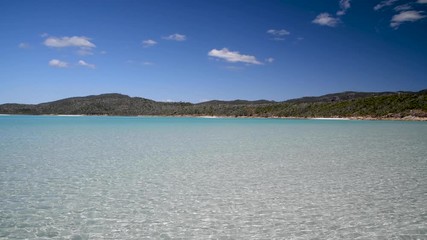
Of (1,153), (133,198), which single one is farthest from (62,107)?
(133,198)

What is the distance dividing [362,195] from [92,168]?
34.5 feet

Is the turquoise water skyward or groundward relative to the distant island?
groundward

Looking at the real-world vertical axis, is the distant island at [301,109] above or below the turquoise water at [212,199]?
above

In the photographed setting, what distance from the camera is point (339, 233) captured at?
22.5 ft

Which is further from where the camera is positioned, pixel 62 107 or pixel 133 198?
pixel 62 107

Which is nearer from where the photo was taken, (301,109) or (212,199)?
(212,199)

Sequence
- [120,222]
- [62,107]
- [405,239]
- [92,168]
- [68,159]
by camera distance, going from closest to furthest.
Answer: [405,239] < [120,222] < [92,168] < [68,159] < [62,107]

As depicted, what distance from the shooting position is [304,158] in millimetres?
17484

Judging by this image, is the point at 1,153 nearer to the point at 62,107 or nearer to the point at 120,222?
the point at 120,222

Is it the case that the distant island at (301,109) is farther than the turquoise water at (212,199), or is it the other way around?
the distant island at (301,109)

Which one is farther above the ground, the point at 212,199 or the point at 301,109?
the point at 301,109

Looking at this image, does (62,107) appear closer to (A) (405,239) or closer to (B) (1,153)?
A: (B) (1,153)

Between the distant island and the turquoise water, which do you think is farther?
the distant island

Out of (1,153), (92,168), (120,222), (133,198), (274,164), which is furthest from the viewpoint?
(1,153)
